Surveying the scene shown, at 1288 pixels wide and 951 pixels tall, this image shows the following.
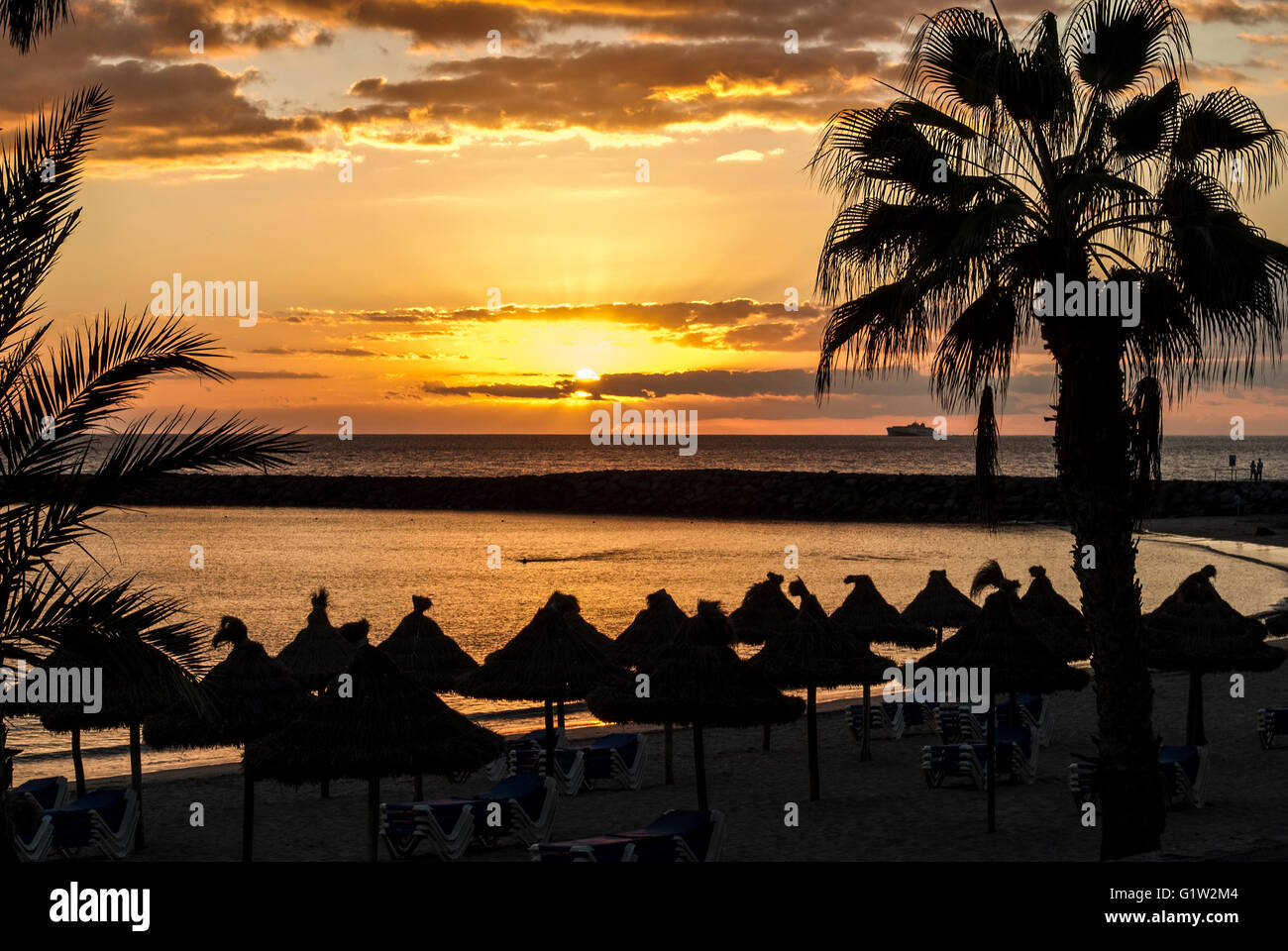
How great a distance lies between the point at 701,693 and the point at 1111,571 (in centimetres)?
457

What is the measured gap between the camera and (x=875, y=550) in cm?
6725

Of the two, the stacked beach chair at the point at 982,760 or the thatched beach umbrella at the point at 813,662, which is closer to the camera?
the thatched beach umbrella at the point at 813,662

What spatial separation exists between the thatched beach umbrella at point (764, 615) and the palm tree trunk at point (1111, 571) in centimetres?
978

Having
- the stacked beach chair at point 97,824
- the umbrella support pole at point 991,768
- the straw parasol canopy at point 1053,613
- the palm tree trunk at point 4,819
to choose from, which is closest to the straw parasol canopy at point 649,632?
the straw parasol canopy at point 1053,613

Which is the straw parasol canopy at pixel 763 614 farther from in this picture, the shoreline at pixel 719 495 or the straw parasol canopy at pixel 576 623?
the shoreline at pixel 719 495

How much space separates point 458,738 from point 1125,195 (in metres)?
7.63

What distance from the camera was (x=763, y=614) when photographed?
21.4 meters

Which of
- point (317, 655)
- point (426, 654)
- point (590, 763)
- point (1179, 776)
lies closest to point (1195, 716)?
point (1179, 776)

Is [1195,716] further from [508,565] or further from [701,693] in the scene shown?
[508,565]

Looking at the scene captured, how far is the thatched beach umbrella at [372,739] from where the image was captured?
11.3 metres

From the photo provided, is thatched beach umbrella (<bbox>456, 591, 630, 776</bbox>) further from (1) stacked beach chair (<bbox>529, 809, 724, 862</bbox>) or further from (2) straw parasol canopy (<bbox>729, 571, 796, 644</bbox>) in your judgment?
(2) straw parasol canopy (<bbox>729, 571, 796, 644</bbox>)

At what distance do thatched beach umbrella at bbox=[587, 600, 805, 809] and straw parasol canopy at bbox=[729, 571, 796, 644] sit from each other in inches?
258

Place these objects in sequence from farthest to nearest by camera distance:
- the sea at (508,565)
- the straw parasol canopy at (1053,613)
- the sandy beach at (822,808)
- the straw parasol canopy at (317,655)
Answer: the sea at (508,565)
the straw parasol canopy at (1053,613)
the straw parasol canopy at (317,655)
the sandy beach at (822,808)

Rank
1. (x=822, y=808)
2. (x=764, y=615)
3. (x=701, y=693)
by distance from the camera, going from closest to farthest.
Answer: (x=701, y=693)
(x=822, y=808)
(x=764, y=615)
